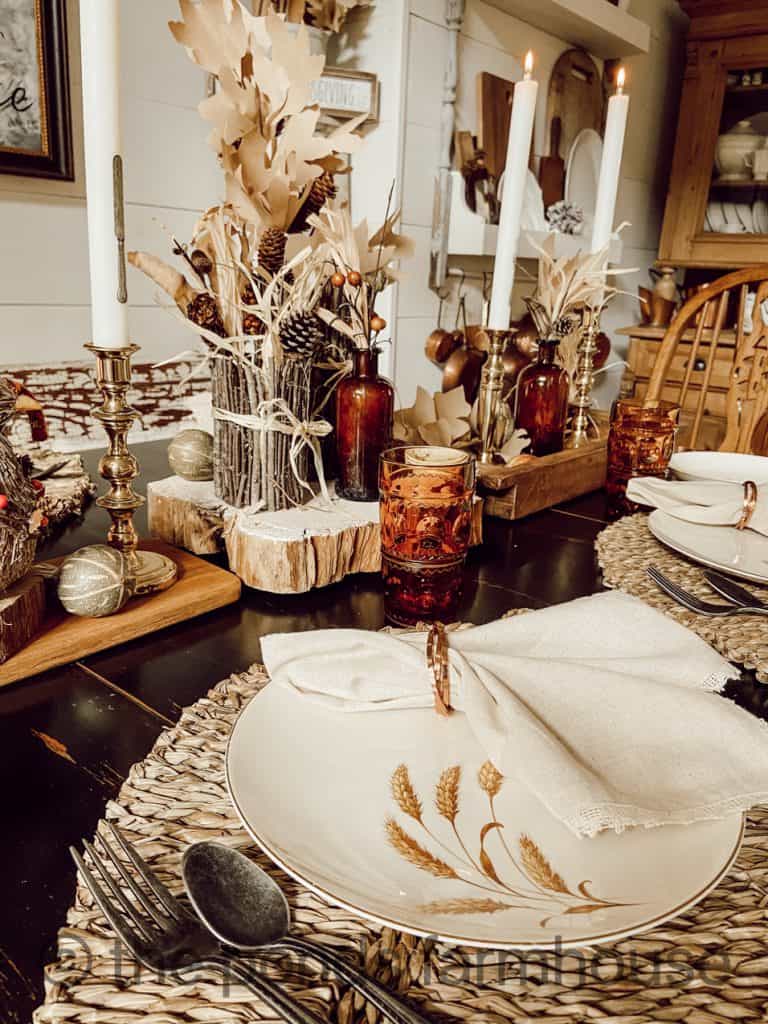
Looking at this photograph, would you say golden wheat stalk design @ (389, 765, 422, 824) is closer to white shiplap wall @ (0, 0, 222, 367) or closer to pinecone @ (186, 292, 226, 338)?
pinecone @ (186, 292, 226, 338)

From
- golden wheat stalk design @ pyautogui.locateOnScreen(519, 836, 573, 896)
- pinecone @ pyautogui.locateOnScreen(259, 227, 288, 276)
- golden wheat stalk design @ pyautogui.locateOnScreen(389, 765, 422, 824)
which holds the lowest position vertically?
golden wheat stalk design @ pyautogui.locateOnScreen(389, 765, 422, 824)

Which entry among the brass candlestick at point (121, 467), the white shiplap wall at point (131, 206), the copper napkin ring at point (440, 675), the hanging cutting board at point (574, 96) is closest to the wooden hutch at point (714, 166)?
the hanging cutting board at point (574, 96)

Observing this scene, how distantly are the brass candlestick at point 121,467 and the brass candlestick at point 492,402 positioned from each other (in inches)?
17.7

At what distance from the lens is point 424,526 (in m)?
0.65

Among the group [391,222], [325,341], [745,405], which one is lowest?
[745,405]

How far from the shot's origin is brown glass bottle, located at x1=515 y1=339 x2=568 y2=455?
3.32ft

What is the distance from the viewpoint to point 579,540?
92 centimetres

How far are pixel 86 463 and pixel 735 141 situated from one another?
2.97 meters

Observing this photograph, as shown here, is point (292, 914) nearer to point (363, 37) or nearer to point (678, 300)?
point (363, 37)

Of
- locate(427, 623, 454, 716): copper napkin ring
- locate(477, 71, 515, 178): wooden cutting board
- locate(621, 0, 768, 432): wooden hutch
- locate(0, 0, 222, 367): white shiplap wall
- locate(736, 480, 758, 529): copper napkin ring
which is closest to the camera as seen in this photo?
locate(427, 623, 454, 716): copper napkin ring

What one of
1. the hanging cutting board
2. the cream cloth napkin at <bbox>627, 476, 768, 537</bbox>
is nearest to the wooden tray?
the cream cloth napkin at <bbox>627, 476, 768, 537</bbox>

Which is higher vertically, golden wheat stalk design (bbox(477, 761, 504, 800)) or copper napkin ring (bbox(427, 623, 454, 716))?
copper napkin ring (bbox(427, 623, 454, 716))

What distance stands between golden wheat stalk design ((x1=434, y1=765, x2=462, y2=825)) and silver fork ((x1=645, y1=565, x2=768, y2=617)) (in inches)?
14.1

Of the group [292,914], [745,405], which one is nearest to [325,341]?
[292,914]
